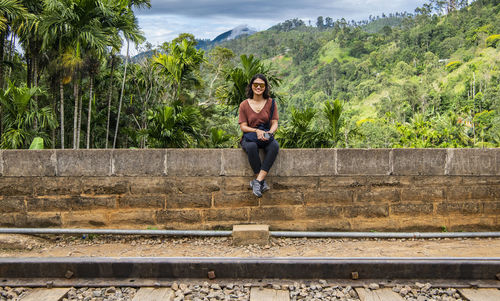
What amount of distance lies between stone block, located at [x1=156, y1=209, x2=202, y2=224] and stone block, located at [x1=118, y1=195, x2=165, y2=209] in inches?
3.4

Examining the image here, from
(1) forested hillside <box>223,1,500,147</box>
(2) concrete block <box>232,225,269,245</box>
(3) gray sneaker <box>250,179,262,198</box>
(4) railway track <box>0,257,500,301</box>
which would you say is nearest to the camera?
(4) railway track <box>0,257,500,301</box>

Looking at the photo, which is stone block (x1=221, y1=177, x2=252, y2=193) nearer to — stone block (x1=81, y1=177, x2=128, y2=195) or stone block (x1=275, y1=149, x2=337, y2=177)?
stone block (x1=275, y1=149, x2=337, y2=177)

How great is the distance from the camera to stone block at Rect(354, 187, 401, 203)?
4469 mm

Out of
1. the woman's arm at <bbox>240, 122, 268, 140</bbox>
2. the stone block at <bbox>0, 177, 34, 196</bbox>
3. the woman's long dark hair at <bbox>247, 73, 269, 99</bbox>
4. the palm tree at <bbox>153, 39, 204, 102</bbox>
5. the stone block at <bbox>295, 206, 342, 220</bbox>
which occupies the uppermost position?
the palm tree at <bbox>153, 39, 204, 102</bbox>

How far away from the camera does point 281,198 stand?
4.49 metres

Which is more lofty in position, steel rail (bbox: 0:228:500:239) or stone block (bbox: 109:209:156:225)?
stone block (bbox: 109:209:156:225)

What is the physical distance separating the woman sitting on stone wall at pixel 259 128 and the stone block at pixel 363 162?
74 cm

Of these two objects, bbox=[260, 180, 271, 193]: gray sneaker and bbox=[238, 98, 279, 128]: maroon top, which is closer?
bbox=[260, 180, 271, 193]: gray sneaker

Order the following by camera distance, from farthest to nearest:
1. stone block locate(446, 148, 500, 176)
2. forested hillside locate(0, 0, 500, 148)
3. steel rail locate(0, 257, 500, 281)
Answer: forested hillside locate(0, 0, 500, 148) → stone block locate(446, 148, 500, 176) → steel rail locate(0, 257, 500, 281)

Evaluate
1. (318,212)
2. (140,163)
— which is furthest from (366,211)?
(140,163)

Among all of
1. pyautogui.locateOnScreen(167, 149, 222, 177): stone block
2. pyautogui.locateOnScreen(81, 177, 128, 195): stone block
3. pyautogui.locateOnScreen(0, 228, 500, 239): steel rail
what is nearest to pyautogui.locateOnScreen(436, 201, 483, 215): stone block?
pyautogui.locateOnScreen(0, 228, 500, 239): steel rail

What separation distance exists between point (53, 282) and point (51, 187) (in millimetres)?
1601

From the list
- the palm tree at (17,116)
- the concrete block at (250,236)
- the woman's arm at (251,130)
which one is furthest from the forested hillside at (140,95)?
the concrete block at (250,236)

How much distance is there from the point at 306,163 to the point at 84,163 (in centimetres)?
240
